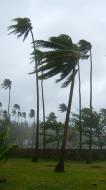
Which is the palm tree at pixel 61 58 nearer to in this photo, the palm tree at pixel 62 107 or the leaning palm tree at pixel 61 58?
the leaning palm tree at pixel 61 58

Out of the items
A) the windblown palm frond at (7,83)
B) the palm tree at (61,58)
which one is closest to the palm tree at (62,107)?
the windblown palm frond at (7,83)

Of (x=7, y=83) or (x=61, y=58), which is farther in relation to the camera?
(x=7, y=83)

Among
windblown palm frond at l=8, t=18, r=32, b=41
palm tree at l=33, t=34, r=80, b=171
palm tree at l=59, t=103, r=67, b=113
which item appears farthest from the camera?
palm tree at l=59, t=103, r=67, b=113

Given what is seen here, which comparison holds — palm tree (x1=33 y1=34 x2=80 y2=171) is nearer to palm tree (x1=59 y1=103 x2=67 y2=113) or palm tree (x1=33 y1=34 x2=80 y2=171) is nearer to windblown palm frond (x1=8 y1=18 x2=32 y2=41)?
windblown palm frond (x1=8 y1=18 x2=32 y2=41)

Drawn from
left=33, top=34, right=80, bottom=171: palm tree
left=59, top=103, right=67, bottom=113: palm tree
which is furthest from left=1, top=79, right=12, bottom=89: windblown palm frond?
left=33, top=34, right=80, bottom=171: palm tree

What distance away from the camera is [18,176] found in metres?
22.1

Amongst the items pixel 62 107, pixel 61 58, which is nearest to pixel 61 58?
pixel 61 58

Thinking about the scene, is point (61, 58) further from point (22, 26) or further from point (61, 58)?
point (22, 26)

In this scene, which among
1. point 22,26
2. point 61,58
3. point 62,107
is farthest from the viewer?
point 62,107

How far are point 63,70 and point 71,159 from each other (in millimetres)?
17820

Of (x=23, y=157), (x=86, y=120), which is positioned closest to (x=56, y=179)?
(x=23, y=157)

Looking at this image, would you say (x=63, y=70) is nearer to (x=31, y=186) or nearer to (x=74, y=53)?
(x=74, y=53)

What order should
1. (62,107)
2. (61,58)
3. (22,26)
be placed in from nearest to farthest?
(61,58) < (22,26) < (62,107)

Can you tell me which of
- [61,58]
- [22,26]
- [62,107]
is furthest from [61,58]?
[62,107]
